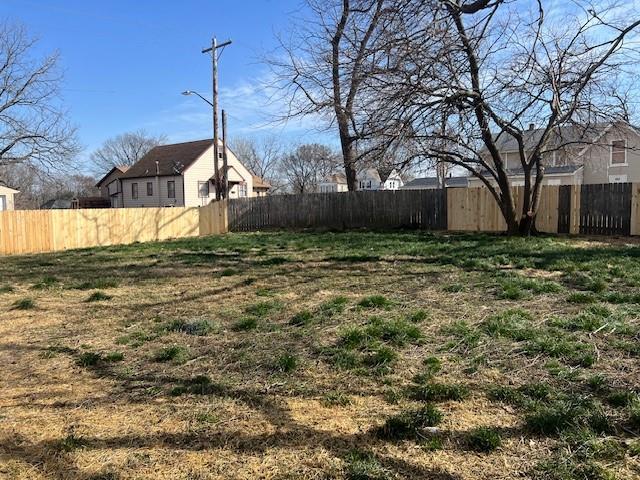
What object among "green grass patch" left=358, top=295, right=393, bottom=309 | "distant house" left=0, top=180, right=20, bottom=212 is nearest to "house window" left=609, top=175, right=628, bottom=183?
"green grass patch" left=358, top=295, right=393, bottom=309

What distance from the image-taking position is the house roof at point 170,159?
36.3 m

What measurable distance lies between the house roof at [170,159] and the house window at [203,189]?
74.4 inches

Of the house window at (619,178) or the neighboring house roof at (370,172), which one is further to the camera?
the house window at (619,178)

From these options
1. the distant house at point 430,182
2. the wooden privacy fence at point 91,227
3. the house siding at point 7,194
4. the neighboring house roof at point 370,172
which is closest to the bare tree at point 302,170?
the neighboring house roof at point 370,172

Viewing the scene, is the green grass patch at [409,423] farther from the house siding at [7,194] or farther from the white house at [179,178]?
the white house at [179,178]

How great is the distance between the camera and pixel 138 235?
1656cm

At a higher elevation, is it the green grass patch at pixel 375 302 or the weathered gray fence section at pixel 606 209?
the weathered gray fence section at pixel 606 209

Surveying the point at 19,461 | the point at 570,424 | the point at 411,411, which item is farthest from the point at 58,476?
the point at 570,424

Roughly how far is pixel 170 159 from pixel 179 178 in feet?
9.18

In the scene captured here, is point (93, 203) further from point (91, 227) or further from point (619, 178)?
point (619, 178)

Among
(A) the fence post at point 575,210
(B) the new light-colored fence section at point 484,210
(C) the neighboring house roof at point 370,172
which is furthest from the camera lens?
(C) the neighboring house roof at point 370,172

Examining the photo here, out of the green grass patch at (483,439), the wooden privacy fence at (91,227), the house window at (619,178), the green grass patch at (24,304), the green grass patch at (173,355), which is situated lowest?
the green grass patch at (483,439)

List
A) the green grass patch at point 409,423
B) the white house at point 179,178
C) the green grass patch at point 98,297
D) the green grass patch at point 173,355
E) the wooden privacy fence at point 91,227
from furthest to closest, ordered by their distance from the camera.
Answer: the white house at point 179,178 < the wooden privacy fence at point 91,227 < the green grass patch at point 98,297 < the green grass patch at point 173,355 < the green grass patch at point 409,423

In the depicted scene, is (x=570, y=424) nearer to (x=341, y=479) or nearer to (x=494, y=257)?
(x=341, y=479)
